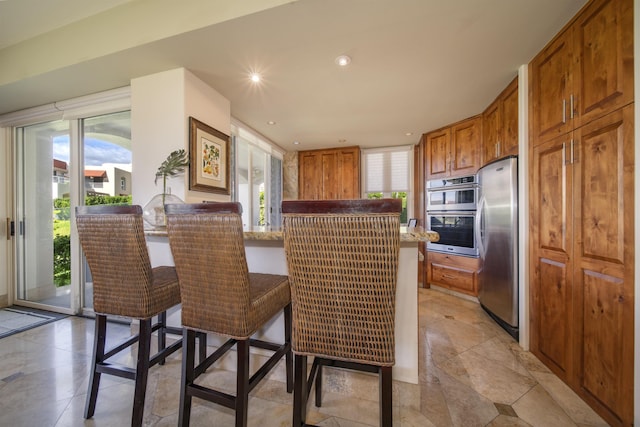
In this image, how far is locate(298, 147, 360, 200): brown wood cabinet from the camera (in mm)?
4562

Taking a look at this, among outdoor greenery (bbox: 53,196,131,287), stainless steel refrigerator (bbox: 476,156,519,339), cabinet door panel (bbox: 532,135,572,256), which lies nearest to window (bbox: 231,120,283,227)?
outdoor greenery (bbox: 53,196,131,287)

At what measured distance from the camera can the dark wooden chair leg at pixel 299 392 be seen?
985 millimetres

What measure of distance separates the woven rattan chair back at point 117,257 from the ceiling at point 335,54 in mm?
1271

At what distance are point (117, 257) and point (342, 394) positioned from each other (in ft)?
4.64

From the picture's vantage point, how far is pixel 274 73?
2146 millimetres

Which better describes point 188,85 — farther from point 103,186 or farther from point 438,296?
point 438,296

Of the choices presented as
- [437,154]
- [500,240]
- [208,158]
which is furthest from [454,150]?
[208,158]

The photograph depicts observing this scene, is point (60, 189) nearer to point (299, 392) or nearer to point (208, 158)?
point (208, 158)

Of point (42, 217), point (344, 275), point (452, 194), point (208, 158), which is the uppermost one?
point (208, 158)

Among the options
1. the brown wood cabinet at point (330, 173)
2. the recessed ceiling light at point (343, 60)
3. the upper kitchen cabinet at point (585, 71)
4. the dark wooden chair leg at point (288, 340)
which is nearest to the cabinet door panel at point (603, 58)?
the upper kitchen cabinet at point (585, 71)

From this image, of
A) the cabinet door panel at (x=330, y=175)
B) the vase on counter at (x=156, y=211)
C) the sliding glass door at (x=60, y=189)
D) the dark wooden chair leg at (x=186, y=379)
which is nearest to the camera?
the dark wooden chair leg at (x=186, y=379)

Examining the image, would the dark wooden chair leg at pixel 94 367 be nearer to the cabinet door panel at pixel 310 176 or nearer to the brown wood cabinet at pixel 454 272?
the brown wood cabinet at pixel 454 272

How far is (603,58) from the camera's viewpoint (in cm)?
133

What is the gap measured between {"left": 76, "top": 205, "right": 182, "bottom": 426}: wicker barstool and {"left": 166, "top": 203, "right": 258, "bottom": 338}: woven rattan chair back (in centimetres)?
26
